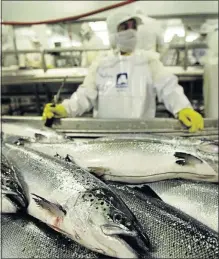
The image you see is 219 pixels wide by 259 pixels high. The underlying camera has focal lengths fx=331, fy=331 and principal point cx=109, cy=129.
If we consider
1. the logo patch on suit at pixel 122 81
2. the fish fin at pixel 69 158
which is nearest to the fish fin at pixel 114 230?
the fish fin at pixel 69 158

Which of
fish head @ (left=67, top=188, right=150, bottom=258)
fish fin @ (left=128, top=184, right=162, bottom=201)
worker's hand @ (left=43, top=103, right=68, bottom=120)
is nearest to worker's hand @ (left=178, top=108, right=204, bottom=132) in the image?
fish fin @ (left=128, top=184, right=162, bottom=201)

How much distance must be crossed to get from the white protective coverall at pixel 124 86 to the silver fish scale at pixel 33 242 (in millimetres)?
1532

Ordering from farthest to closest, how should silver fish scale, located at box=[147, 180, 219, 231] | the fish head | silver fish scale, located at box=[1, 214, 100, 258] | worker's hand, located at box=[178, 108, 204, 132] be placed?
worker's hand, located at box=[178, 108, 204, 132]
silver fish scale, located at box=[147, 180, 219, 231]
silver fish scale, located at box=[1, 214, 100, 258]
the fish head

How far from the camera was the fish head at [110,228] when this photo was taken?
676 millimetres

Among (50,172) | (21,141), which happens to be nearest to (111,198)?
(50,172)

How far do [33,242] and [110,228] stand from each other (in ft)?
0.84

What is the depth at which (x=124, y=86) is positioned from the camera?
2.47 meters

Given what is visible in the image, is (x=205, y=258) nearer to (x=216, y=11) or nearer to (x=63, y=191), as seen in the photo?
(x=63, y=191)

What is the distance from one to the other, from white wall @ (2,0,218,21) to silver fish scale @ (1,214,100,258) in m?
2.81

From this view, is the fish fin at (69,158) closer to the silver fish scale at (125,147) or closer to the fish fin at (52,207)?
the silver fish scale at (125,147)

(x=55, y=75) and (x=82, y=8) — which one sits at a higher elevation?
(x=82, y=8)

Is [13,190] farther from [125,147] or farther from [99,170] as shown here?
[125,147]

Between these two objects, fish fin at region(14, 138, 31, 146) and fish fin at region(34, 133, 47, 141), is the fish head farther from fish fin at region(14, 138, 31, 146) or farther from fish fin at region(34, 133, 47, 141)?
fish fin at region(34, 133, 47, 141)

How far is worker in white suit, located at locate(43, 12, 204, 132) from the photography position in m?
2.38
